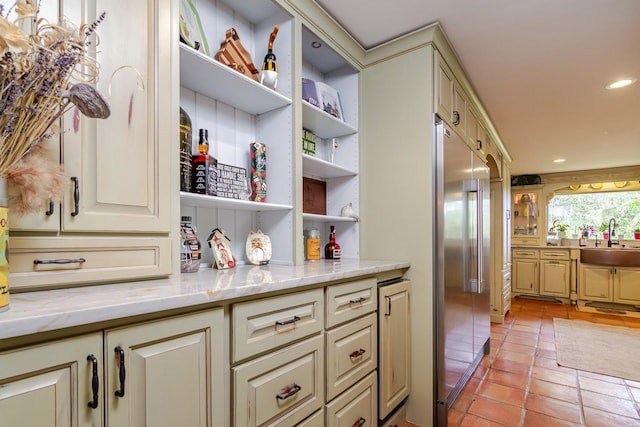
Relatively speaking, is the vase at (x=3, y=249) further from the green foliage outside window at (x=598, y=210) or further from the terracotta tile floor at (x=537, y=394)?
the green foliage outside window at (x=598, y=210)

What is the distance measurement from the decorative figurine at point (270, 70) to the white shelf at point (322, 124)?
23 cm

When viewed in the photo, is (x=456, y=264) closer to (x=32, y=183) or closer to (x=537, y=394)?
(x=537, y=394)

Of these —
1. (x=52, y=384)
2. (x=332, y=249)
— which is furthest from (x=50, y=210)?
(x=332, y=249)

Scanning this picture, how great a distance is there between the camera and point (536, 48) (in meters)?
2.16

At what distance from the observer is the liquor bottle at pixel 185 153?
135cm

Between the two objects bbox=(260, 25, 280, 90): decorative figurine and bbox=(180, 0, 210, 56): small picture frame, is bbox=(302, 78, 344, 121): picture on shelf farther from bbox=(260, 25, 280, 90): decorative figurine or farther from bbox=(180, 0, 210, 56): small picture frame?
bbox=(180, 0, 210, 56): small picture frame

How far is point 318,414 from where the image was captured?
129 cm

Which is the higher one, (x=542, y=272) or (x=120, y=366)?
(x=120, y=366)

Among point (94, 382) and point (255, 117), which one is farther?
point (255, 117)

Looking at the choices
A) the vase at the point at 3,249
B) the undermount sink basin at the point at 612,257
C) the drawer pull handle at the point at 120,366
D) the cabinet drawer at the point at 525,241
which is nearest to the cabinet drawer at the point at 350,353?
the drawer pull handle at the point at 120,366

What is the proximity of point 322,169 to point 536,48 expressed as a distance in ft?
5.41

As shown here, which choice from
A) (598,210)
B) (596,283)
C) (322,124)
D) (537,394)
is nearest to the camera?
(322,124)

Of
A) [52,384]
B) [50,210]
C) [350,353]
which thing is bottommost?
[350,353]

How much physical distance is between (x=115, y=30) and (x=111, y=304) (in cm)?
86
